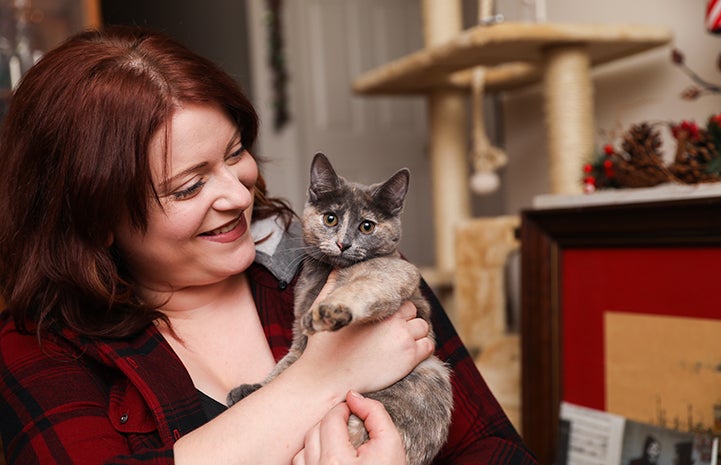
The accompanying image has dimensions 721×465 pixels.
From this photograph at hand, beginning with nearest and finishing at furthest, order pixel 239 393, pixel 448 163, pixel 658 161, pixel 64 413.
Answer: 1. pixel 64 413
2. pixel 239 393
3. pixel 658 161
4. pixel 448 163

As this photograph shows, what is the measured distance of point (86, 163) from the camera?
100 centimetres

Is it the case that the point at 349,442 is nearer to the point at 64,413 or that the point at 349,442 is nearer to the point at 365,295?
the point at 365,295

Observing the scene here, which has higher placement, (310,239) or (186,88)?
(186,88)

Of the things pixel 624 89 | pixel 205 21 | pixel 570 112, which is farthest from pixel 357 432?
pixel 205 21

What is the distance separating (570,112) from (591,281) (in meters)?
0.77

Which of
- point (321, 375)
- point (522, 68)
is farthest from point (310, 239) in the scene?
point (522, 68)

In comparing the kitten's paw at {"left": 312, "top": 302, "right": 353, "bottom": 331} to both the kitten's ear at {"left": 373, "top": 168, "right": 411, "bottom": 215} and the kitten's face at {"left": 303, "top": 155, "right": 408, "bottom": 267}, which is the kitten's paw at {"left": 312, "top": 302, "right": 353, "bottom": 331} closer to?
the kitten's face at {"left": 303, "top": 155, "right": 408, "bottom": 267}

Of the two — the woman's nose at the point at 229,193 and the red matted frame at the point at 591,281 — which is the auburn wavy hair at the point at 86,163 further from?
the red matted frame at the point at 591,281

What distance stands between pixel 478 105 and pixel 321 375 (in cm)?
198

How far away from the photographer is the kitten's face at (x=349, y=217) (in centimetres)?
114

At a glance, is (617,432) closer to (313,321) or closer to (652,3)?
(313,321)

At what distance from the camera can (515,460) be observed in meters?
1.08

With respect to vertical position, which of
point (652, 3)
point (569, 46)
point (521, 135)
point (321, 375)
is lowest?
point (321, 375)

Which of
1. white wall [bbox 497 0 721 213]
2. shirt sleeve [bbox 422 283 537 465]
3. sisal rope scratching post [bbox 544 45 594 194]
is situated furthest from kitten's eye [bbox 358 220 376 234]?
sisal rope scratching post [bbox 544 45 594 194]
